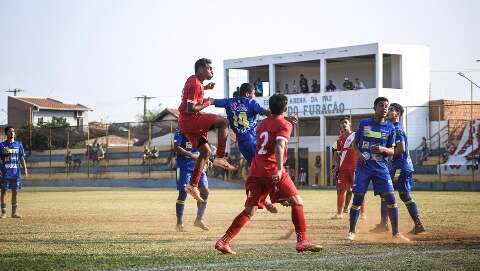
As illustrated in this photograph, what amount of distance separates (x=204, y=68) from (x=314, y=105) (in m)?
42.6

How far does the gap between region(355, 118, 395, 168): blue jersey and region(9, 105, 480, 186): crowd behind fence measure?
28647mm

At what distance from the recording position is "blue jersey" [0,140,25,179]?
20.4 meters

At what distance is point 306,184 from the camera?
51.3 meters

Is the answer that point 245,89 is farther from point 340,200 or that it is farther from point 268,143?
point 340,200

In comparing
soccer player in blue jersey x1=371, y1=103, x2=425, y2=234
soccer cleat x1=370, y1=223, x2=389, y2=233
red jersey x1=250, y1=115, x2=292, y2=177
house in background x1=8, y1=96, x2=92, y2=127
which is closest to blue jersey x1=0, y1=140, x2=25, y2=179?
soccer cleat x1=370, y1=223, x2=389, y2=233

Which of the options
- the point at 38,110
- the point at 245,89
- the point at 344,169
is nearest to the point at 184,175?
the point at 245,89

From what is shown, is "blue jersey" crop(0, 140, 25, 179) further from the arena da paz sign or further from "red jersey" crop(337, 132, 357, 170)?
the arena da paz sign

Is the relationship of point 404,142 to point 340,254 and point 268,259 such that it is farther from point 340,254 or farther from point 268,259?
point 268,259

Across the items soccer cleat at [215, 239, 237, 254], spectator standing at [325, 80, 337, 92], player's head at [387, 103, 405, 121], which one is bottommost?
soccer cleat at [215, 239, 237, 254]

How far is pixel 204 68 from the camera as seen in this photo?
41.9ft

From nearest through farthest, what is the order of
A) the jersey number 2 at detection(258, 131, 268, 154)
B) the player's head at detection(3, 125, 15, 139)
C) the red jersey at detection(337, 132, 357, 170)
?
the jersey number 2 at detection(258, 131, 268, 154) < the red jersey at detection(337, 132, 357, 170) < the player's head at detection(3, 125, 15, 139)

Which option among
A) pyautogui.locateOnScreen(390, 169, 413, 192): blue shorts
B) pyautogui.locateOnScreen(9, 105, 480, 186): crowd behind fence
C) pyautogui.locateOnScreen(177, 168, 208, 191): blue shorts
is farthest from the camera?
pyautogui.locateOnScreen(9, 105, 480, 186): crowd behind fence

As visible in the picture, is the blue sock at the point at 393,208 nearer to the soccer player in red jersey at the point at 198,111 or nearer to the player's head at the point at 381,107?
the player's head at the point at 381,107

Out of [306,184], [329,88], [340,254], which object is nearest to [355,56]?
[329,88]
